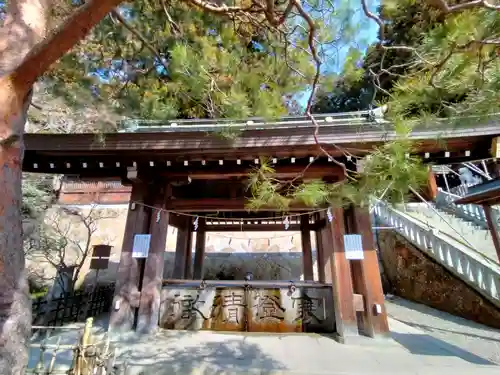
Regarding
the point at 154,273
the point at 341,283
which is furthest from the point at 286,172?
the point at 154,273

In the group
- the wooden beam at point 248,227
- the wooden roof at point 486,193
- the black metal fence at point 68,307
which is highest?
the wooden beam at point 248,227

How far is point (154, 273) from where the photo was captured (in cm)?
480

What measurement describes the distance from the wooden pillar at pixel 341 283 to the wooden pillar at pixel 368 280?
0.20m

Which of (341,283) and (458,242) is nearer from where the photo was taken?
(341,283)

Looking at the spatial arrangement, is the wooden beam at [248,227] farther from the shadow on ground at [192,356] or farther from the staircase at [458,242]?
the shadow on ground at [192,356]

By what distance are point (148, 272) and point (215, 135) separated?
269 centimetres

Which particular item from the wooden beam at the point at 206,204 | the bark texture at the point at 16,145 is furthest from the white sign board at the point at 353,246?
the bark texture at the point at 16,145

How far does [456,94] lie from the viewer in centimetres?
226

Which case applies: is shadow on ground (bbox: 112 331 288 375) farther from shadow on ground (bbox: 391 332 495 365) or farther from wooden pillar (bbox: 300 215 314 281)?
wooden pillar (bbox: 300 215 314 281)

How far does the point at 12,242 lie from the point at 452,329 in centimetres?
679

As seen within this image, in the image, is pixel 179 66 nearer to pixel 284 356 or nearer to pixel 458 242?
pixel 284 356

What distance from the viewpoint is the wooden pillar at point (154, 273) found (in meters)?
4.57

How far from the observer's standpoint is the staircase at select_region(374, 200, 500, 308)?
5367 millimetres

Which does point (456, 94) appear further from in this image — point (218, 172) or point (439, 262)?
point (439, 262)
